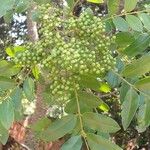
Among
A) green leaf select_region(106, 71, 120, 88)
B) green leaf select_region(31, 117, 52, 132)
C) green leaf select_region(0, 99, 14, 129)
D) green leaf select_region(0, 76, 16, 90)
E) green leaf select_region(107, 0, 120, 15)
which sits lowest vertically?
green leaf select_region(31, 117, 52, 132)

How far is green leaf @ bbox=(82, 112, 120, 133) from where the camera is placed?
133cm

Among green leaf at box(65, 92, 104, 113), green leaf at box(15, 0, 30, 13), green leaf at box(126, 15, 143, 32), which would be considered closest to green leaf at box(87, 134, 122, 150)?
green leaf at box(65, 92, 104, 113)

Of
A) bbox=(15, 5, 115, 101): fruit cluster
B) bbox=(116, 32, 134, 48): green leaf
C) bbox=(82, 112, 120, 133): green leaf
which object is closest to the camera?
bbox=(15, 5, 115, 101): fruit cluster

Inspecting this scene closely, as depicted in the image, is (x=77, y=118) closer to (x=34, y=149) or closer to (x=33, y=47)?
(x=33, y=47)

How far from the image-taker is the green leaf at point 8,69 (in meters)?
1.39

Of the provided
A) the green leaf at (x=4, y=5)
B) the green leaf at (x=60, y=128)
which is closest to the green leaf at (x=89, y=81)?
the green leaf at (x=60, y=128)

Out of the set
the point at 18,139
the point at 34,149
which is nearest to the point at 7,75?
the point at 34,149

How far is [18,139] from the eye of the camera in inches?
155

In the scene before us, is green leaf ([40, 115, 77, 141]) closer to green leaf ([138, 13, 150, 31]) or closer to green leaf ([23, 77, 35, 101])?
green leaf ([23, 77, 35, 101])

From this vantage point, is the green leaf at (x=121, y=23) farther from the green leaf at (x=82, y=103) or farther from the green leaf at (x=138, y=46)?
the green leaf at (x=82, y=103)

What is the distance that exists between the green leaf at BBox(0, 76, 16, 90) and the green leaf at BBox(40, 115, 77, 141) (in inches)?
6.8

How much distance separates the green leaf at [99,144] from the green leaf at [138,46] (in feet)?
0.99

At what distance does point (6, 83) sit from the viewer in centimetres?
135

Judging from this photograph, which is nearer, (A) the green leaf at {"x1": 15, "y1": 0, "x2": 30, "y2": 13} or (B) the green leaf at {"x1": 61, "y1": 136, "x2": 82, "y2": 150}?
(B) the green leaf at {"x1": 61, "y1": 136, "x2": 82, "y2": 150}
